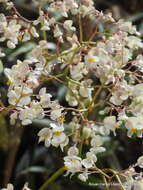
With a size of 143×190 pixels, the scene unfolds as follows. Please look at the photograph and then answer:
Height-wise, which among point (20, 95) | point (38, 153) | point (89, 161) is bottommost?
point (89, 161)

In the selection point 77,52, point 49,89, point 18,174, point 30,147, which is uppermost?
point 49,89

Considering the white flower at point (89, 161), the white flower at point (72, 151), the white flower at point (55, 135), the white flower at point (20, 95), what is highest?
the white flower at point (20, 95)

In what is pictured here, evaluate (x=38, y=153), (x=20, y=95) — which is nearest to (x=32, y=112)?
(x=20, y=95)

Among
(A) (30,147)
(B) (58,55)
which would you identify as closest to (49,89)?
(A) (30,147)

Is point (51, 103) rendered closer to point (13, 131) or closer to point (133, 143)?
point (13, 131)

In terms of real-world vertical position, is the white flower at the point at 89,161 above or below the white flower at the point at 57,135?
below

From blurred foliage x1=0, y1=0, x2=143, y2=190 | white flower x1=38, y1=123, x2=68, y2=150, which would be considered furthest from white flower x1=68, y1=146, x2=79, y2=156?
blurred foliage x1=0, y1=0, x2=143, y2=190

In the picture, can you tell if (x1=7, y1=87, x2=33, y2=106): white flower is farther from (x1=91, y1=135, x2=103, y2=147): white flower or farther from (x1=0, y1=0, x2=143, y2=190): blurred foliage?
(x1=0, y1=0, x2=143, y2=190): blurred foliage

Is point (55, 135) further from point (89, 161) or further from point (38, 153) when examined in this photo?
point (38, 153)

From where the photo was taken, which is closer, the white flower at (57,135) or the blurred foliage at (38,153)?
the white flower at (57,135)

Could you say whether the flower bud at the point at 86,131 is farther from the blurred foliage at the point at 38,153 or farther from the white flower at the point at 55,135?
the blurred foliage at the point at 38,153

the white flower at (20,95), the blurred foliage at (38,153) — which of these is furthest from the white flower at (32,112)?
the blurred foliage at (38,153)
